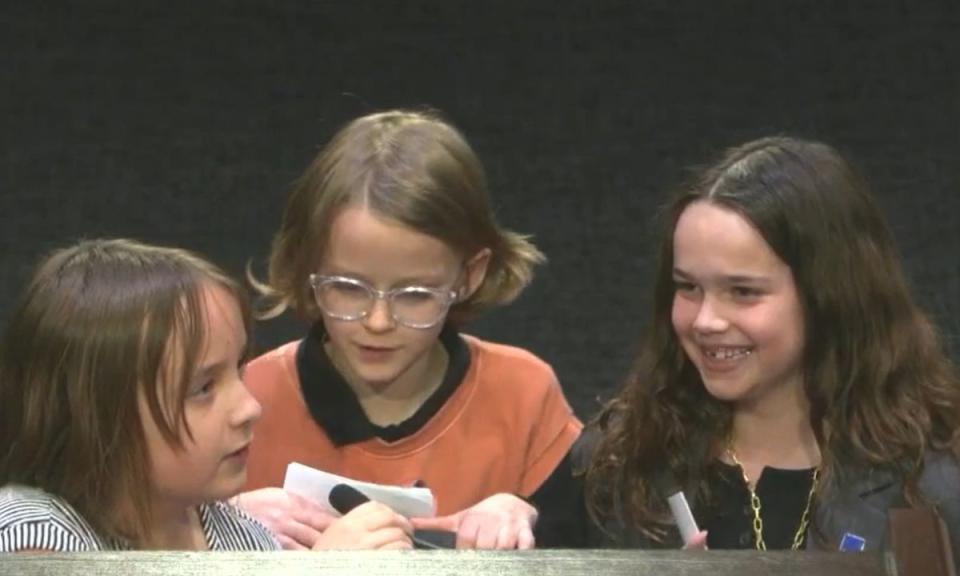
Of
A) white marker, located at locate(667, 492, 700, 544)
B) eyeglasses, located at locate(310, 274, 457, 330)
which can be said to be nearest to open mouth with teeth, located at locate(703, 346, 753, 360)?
white marker, located at locate(667, 492, 700, 544)

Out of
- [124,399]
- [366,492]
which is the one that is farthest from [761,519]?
[124,399]

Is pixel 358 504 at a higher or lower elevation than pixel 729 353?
lower

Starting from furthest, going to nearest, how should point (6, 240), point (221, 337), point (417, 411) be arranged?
point (6, 240) → point (417, 411) → point (221, 337)

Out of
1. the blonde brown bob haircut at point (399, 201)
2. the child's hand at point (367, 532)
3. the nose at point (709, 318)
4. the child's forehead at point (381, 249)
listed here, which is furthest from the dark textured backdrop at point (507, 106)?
the child's hand at point (367, 532)

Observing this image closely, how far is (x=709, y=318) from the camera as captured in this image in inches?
60.5

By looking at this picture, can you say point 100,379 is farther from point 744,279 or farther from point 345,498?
point 744,279

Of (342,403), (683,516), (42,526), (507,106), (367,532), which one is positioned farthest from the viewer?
(507,106)

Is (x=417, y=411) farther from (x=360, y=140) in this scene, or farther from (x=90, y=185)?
(x=90, y=185)

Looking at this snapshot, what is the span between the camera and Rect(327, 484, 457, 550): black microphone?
150cm

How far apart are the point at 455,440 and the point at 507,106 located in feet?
2.85

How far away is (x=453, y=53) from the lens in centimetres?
253

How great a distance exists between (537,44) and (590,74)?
8 centimetres

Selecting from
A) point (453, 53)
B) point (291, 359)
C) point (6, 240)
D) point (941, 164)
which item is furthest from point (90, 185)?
point (941, 164)

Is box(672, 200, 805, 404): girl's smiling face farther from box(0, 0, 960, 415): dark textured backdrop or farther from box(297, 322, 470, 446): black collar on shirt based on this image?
box(0, 0, 960, 415): dark textured backdrop
